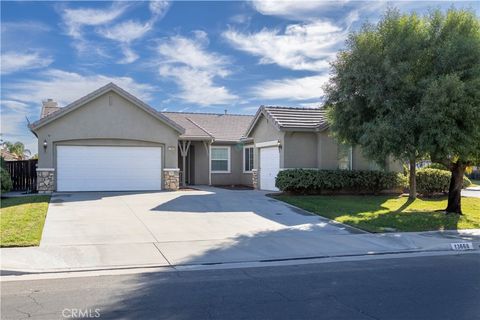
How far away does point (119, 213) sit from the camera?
15555mm

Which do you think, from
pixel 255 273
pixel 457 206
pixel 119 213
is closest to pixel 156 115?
pixel 119 213

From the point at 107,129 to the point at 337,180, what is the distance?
11034 millimetres

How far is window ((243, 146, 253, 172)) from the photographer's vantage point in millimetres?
28320

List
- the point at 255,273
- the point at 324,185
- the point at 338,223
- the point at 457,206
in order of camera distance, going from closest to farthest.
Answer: the point at 255,273 → the point at 338,223 → the point at 457,206 → the point at 324,185

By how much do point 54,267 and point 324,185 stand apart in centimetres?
1455

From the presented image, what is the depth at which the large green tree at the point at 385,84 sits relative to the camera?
14.9m

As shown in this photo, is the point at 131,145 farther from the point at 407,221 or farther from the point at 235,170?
the point at 407,221

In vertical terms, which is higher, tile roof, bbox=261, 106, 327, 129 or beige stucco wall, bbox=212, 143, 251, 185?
tile roof, bbox=261, 106, 327, 129

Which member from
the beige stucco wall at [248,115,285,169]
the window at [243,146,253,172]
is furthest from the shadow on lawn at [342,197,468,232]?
the window at [243,146,253,172]

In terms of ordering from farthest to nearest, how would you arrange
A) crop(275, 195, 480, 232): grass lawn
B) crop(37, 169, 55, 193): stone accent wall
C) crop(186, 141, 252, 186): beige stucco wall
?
crop(186, 141, 252, 186): beige stucco wall
crop(37, 169, 55, 193): stone accent wall
crop(275, 195, 480, 232): grass lawn

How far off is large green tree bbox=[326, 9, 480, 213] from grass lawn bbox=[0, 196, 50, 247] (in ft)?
33.7

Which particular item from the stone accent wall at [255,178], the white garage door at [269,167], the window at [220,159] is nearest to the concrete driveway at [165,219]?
the white garage door at [269,167]

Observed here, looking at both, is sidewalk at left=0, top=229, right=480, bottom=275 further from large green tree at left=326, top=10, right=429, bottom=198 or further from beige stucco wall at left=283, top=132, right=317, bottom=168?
beige stucco wall at left=283, top=132, right=317, bottom=168

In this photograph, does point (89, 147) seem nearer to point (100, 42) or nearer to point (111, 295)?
point (100, 42)
